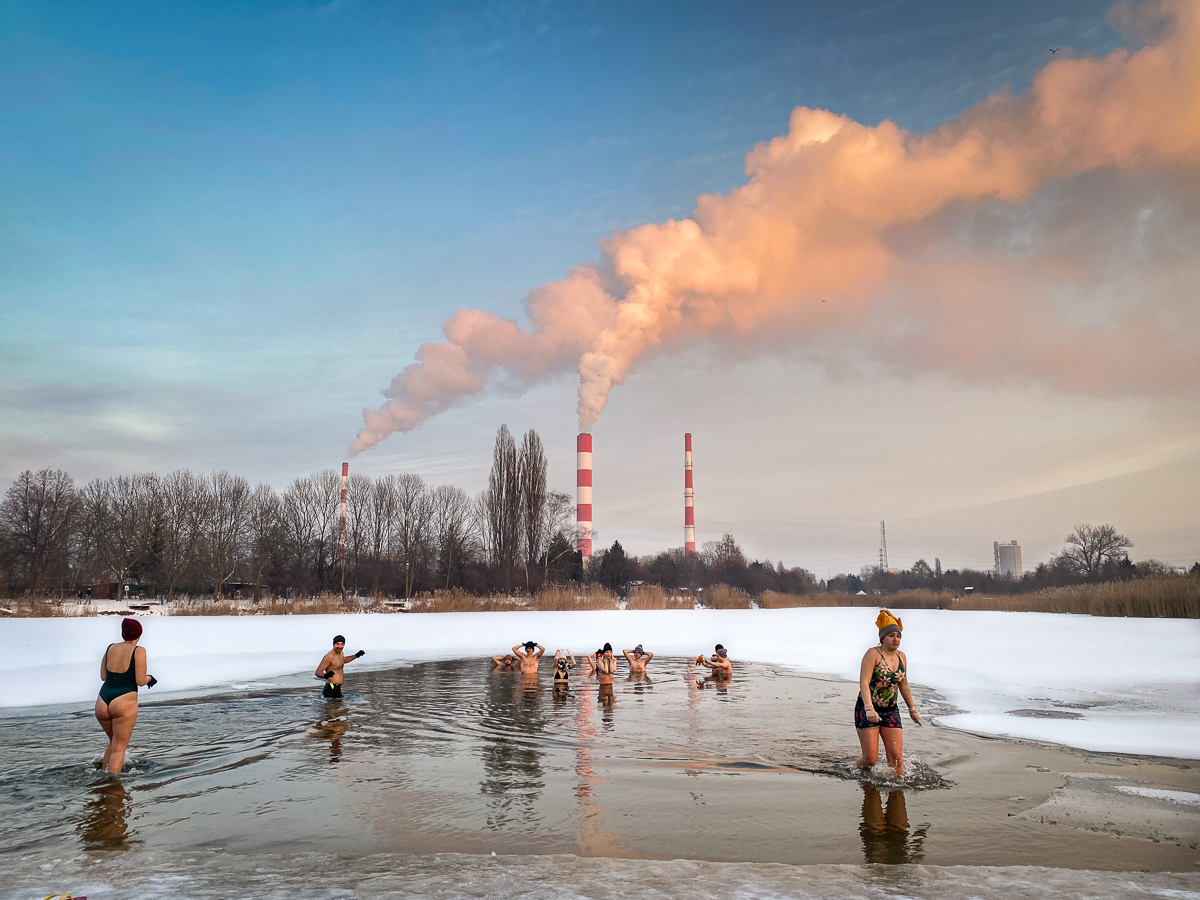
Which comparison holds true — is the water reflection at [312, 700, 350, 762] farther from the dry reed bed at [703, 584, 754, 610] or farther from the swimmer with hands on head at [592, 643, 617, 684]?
the dry reed bed at [703, 584, 754, 610]

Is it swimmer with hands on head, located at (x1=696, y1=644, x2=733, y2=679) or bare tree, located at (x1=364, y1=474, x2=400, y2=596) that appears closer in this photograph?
swimmer with hands on head, located at (x1=696, y1=644, x2=733, y2=679)

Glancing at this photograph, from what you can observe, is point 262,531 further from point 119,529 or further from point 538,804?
point 538,804

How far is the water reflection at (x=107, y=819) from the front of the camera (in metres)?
5.54

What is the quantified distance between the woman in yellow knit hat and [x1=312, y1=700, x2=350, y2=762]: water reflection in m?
5.48

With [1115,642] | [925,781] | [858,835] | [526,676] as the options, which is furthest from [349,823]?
[1115,642]

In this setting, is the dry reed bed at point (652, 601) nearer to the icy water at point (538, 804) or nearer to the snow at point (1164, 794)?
the icy water at point (538, 804)

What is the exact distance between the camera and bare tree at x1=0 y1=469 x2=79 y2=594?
51238 millimetres

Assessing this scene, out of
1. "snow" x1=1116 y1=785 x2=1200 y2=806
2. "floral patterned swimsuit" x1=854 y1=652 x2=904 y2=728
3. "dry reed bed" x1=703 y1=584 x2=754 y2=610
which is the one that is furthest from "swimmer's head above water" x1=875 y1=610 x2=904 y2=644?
"dry reed bed" x1=703 y1=584 x2=754 y2=610

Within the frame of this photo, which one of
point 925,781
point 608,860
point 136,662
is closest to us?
point 608,860

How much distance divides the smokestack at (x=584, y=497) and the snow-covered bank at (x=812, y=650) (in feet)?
85.5

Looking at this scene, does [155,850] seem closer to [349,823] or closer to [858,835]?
[349,823]

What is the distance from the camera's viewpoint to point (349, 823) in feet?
19.7

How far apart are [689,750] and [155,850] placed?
17.8 ft

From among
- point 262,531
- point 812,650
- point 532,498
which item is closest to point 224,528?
point 262,531
